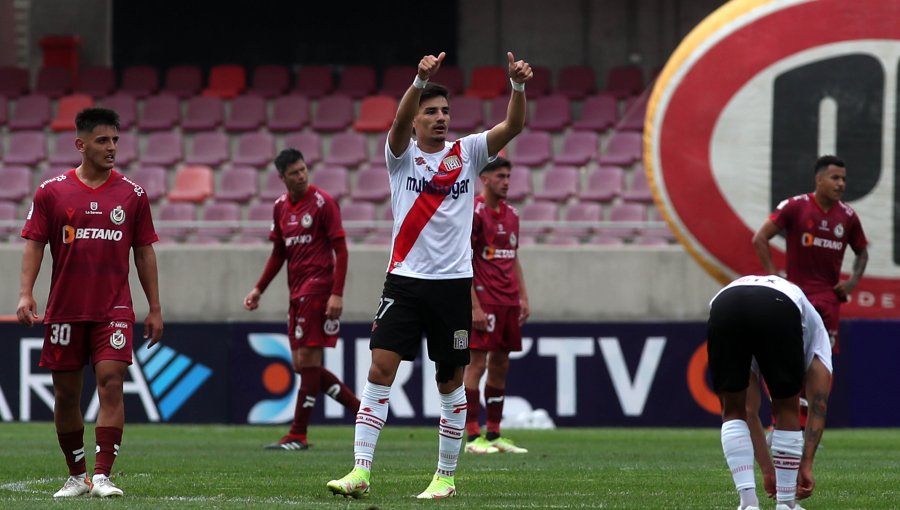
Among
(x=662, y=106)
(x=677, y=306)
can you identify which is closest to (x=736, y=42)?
(x=662, y=106)

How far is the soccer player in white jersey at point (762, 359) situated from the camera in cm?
656

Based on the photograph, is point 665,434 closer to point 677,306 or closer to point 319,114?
point 677,306

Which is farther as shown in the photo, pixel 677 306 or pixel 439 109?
pixel 677 306

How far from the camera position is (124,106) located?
987 inches

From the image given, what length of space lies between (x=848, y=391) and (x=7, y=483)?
970 cm

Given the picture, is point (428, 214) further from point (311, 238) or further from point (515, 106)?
point (311, 238)

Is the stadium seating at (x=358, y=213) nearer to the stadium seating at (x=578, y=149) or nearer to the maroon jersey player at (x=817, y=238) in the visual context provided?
the stadium seating at (x=578, y=149)

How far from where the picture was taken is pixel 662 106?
48.9ft

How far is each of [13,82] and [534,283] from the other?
11.5m

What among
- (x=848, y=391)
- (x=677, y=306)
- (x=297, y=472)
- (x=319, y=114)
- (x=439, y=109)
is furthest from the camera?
(x=319, y=114)

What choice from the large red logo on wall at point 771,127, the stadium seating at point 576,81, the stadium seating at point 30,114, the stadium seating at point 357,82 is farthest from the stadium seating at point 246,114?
the large red logo on wall at point 771,127

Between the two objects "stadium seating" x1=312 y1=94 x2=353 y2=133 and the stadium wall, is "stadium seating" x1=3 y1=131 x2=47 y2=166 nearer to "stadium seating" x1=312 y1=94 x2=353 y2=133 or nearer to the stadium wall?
the stadium wall

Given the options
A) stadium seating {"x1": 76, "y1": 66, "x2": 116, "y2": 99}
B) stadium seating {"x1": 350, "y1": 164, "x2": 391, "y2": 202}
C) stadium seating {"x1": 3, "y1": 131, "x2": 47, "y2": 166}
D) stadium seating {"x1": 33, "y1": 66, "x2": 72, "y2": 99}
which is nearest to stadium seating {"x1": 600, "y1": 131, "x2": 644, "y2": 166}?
stadium seating {"x1": 350, "y1": 164, "x2": 391, "y2": 202}

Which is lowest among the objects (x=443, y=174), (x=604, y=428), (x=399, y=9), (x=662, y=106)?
(x=604, y=428)
